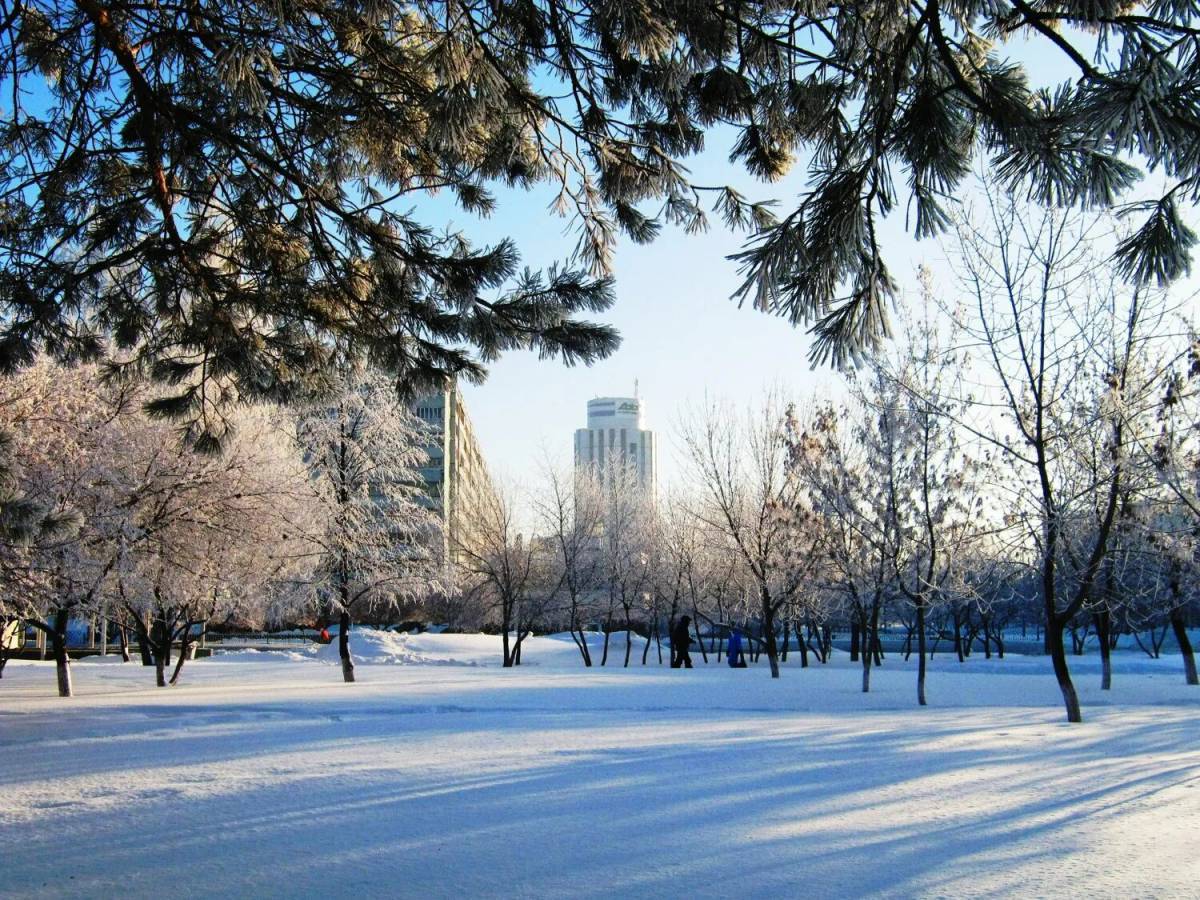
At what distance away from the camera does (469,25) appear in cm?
417

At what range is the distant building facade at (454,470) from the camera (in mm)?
26688

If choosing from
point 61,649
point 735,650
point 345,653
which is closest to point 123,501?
point 61,649

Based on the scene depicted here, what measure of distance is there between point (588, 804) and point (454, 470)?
233 ft

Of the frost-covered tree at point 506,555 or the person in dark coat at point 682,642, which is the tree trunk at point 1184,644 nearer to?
the person in dark coat at point 682,642

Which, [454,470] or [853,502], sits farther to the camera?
[454,470]

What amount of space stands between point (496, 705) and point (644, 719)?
2694mm

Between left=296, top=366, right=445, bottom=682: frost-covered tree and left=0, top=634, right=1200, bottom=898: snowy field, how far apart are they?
9.63m

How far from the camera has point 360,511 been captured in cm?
2220

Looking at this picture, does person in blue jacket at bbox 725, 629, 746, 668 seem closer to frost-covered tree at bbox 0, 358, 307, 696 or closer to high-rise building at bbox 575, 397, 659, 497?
frost-covered tree at bbox 0, 358, 307, 696

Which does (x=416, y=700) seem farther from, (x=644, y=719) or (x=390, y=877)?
(x=390, y=877)

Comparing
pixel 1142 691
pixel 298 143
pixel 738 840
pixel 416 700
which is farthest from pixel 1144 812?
pixel 1142 691

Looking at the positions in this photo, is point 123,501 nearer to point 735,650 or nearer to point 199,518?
point 199,518

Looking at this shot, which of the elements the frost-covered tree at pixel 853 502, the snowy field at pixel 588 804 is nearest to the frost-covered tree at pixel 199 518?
the snowy field at pixel 588 804

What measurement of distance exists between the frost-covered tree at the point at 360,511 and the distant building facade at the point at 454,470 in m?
1.40
